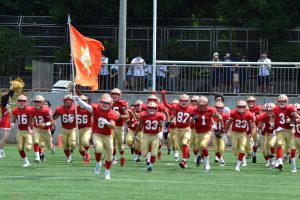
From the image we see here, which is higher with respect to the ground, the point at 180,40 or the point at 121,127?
the point at 180,40

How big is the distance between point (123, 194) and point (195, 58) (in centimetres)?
2217

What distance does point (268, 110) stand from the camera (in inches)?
1121

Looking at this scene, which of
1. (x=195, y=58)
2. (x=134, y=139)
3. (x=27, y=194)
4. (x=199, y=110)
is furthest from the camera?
(x=195, y=58)

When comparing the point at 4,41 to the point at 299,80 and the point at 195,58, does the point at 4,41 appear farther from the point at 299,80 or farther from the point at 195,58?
the point at 299,80

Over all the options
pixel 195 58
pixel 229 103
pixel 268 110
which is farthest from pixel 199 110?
pixel 195 58

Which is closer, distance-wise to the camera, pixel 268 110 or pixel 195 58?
pixel 268 110

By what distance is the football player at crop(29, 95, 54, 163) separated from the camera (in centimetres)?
2817

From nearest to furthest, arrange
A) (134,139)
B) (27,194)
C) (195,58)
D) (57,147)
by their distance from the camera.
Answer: (27,194) < (134,139) < (57,147) < (195,58)

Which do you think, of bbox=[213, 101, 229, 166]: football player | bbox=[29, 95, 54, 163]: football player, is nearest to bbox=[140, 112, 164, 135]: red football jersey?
bbox=[213, 101, 229, 166]: football player

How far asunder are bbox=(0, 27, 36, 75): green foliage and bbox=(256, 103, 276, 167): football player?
15.9 metres

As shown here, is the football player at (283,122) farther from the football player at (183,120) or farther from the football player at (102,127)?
the football player at (102,127)

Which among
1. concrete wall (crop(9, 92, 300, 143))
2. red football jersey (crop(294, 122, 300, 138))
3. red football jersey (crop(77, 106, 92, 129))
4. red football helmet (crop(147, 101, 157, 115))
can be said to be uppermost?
concrete wall (crop(9, 92, 300, 143))

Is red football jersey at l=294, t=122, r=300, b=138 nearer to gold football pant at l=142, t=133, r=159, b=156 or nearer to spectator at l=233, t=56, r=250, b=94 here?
gold football pant at l=142, t=133, r=159, b=156

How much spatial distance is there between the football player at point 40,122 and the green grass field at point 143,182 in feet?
1.96
